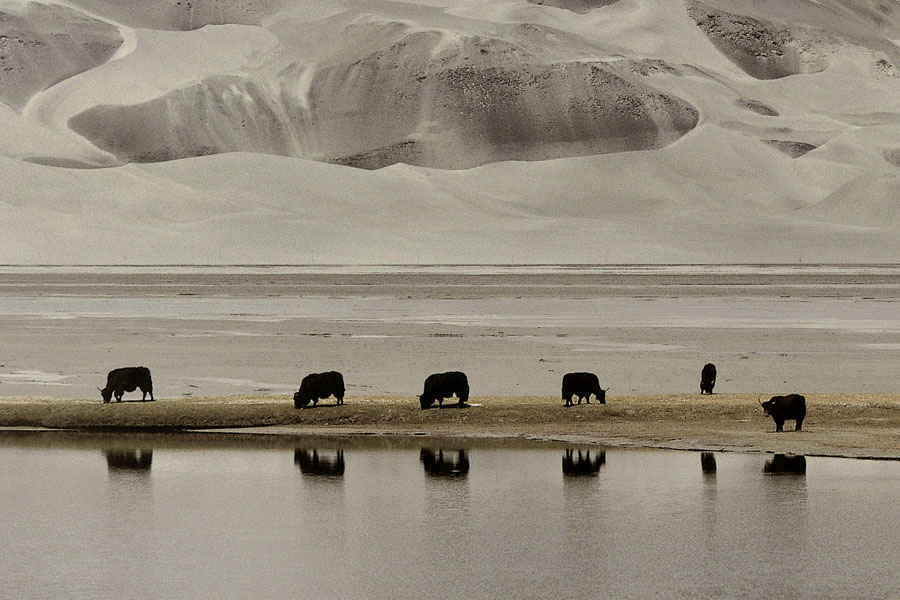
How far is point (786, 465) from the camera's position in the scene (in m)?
11.3

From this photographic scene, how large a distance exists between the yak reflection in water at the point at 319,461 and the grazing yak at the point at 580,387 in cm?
265

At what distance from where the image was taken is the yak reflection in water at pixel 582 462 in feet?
36.6

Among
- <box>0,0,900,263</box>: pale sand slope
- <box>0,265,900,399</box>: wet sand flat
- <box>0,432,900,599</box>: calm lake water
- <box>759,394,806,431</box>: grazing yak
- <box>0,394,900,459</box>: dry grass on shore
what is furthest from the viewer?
<box>0,0,900,263</box>: pale sand slope

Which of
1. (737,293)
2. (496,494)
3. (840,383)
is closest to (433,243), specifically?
(737,293)

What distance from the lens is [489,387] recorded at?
57.4 feet

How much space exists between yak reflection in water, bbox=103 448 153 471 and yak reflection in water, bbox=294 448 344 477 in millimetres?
1130

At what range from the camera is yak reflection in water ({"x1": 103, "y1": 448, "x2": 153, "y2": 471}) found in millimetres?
11500

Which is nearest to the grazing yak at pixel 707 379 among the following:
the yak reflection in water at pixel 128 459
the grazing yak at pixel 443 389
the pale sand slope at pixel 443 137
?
the grazing yak at pixel 443 389

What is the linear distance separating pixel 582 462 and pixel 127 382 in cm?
524

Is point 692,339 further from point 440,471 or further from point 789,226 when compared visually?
point 789,226

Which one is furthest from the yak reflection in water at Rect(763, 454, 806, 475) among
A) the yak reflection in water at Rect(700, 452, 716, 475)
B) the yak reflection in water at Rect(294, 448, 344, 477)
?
the yak reflection in water at Rect(294, 448, 344, 477)

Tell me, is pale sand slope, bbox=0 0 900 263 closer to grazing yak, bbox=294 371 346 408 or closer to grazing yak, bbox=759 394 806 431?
grazing yak, bbox=294 371 346 408

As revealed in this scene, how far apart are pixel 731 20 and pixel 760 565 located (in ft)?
646

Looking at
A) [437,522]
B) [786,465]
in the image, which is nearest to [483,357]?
[786,465]
